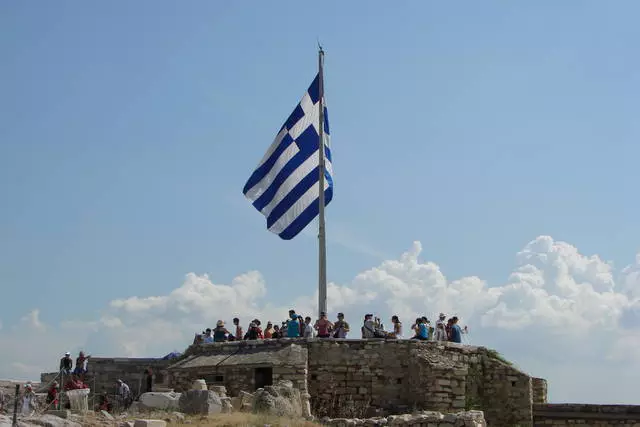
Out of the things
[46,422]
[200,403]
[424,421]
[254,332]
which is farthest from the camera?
[254,332]

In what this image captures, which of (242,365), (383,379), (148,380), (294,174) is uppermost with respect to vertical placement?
(294,174)

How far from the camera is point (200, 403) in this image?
19359mm

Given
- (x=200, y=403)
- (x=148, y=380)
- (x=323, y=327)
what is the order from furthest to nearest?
(x=148, y=380)
(x=323, y=327)
(x=200, y=403)

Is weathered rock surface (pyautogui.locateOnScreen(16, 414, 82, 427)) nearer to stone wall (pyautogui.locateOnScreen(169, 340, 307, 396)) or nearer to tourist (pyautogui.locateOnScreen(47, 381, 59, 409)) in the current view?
tourist (pyautogui.locateOnScreen(47, 381, 59, 409))

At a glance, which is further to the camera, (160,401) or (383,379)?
(383,379)

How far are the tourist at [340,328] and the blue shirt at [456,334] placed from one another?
294cm

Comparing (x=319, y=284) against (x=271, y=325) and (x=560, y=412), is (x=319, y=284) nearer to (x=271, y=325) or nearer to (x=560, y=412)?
(x=271, y=325)

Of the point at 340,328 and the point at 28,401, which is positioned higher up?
the point at 340,328

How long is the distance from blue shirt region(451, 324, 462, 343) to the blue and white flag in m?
5.39

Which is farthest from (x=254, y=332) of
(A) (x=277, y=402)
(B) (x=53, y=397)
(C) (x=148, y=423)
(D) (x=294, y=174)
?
(C) (x=148, y=423)

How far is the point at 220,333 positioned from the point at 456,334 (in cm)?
651

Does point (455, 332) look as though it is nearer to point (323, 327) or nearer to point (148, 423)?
point (323, 327)

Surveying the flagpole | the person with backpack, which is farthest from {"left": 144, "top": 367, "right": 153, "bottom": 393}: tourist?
the flagpole

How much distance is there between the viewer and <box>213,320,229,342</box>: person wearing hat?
87.4ft
